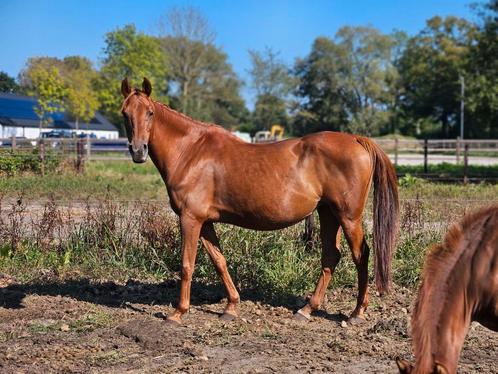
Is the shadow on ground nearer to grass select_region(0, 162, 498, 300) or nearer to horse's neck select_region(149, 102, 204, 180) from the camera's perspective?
grass select_region(0, 162, 498, 300)

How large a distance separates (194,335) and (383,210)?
2.15 metres

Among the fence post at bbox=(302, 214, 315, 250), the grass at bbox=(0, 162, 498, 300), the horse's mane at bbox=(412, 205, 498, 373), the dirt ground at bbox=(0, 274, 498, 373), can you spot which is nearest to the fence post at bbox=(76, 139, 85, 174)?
the grass at bbox=(0, 162, 498, 300)

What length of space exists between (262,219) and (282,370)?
1.66 metres

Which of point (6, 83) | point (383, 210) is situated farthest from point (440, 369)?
point (6, 83)

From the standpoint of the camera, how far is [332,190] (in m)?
5.44

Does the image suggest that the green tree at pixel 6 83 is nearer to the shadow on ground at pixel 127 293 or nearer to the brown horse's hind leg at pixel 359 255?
the shadow on ground at pixel 127 293

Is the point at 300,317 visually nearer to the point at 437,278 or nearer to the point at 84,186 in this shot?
the point at 437,278

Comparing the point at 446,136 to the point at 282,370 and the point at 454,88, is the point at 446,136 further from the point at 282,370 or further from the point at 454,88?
the point at 282,370

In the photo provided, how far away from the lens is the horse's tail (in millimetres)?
5492

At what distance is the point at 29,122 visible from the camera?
29.3 metres

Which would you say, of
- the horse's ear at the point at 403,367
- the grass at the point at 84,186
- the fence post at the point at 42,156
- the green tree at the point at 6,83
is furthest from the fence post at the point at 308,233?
the fence post at the point at 42,156

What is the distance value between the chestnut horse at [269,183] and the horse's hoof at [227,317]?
0.05ft

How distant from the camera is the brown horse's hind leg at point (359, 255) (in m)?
5.44

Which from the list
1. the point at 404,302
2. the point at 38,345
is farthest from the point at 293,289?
the point at 38,345
